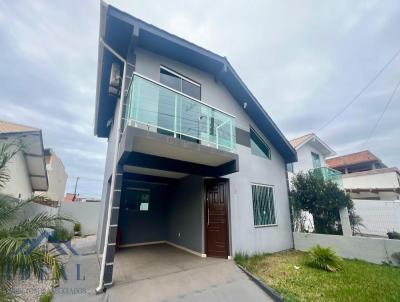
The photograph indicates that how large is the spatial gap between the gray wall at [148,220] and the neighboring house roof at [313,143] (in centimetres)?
963

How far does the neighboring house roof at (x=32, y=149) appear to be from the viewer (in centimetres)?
809

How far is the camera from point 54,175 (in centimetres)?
2059

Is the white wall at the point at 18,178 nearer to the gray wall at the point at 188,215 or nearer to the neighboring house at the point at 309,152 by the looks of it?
the gray wall at the point at 188,215

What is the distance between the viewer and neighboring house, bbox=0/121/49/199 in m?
9.04

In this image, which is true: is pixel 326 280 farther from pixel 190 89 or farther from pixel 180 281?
pixel 190 89

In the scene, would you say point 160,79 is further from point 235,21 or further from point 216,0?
point 235,21

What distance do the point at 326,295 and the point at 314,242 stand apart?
434 centimetres

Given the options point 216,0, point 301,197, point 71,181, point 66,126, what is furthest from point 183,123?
point 71,181

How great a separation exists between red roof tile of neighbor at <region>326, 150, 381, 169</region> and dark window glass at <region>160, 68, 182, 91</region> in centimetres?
2126

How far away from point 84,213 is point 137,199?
720cm

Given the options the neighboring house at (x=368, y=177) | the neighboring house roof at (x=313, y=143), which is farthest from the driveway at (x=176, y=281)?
the neighboring house at (x=368, y=177)

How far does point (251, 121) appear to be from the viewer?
940cm

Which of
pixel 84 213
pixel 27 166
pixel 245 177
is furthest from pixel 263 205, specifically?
pixel 27 166

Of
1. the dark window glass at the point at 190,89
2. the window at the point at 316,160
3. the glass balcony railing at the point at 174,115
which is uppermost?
the dark window glass at the point at 190,89
